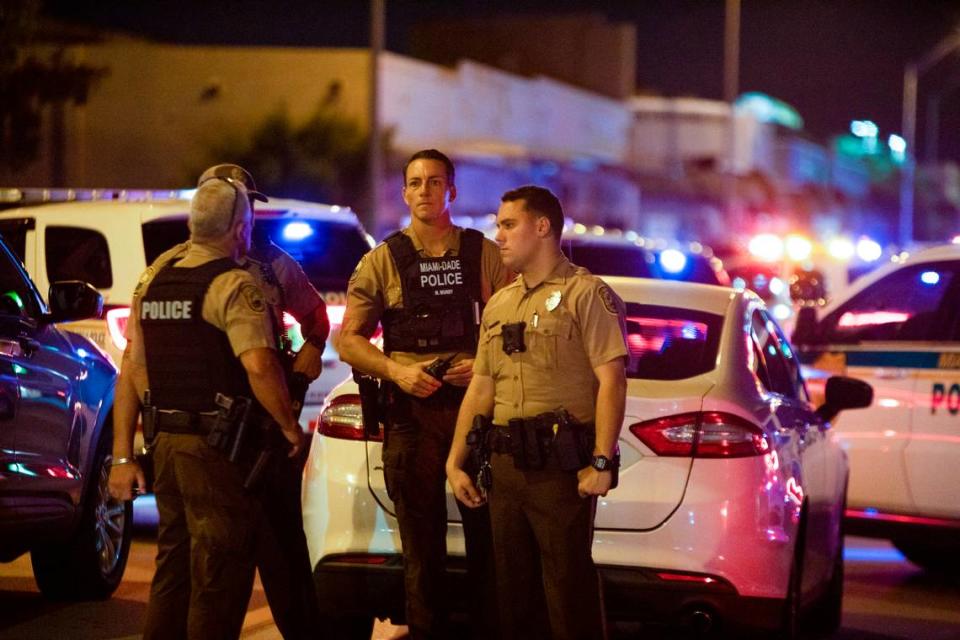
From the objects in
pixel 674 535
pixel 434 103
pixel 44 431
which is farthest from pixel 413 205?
pixel 434 103

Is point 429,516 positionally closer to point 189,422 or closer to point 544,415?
point 544,415

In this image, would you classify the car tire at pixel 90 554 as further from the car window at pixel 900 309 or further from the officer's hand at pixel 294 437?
the car window at pixel 900 309

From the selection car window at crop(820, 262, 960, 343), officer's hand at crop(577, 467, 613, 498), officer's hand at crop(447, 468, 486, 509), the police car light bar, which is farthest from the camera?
the police car light bar

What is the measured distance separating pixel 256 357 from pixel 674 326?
6.21 ft

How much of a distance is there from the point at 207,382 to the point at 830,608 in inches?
137

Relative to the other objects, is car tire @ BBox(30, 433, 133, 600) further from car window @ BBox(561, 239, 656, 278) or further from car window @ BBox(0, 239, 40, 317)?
car window @ BBox(561, 239, 656, 278)

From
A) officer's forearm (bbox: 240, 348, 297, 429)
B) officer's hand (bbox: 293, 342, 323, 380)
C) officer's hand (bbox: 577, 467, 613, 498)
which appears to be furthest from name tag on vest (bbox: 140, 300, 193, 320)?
officer's hand (bbox: 577, 467, 613, 498)

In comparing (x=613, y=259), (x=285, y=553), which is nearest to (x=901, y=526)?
(x=613, y=259)

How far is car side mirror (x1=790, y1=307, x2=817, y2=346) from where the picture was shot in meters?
9.58

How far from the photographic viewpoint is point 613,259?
39.3 ft

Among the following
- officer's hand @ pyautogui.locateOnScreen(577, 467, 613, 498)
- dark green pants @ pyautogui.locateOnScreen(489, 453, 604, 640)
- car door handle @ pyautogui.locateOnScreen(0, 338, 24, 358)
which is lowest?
dark green pants @ pyautogui.locateOnScreen(489, 453, 604, 640)

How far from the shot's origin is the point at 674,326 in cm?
681

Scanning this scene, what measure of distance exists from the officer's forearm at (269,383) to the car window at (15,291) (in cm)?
212

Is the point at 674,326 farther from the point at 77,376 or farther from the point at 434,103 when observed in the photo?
the point at 434,103
